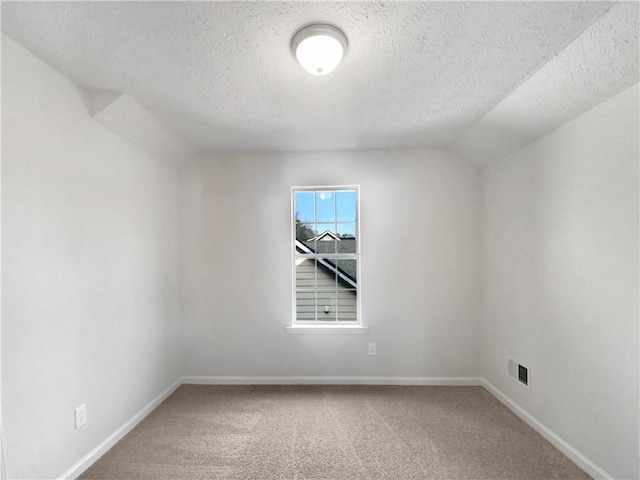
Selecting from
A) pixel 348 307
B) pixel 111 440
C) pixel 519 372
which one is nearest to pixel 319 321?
pixel 348 307

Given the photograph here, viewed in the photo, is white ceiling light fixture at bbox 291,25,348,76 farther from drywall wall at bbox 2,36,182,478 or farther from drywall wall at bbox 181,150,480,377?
drywall wall at bbox 181,150,480,377

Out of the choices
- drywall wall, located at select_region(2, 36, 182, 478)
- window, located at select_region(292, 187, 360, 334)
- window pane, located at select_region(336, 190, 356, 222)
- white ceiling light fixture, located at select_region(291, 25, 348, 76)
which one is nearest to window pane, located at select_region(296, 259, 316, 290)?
window, located at select_region(292, 187, 360, 334)

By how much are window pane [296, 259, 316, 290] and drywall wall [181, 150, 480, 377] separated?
136 millimetres

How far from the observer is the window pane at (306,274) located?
11.3ft

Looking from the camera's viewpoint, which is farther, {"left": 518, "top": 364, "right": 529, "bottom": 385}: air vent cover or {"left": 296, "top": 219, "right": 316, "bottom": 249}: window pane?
{"left": 296, "top": 219, "right": 316, "bottom": 249}: window pane

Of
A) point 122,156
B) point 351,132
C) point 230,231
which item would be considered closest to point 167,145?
point 122,156

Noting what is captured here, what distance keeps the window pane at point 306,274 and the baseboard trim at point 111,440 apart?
1.63 m

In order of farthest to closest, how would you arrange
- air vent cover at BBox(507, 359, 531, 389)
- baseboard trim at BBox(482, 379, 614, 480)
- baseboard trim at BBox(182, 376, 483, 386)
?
1. baseboard trim at BBox(182, 376, 483, 386)
2. air vent cover at BBox(507, 359, 531, 389)
3. baseboard trim at BBox(482, 379, 614, 480)

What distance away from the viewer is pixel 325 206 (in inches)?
136

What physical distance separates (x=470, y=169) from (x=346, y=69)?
202 cm

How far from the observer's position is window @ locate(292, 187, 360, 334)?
342cm

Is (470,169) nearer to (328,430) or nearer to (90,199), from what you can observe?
(328,430)

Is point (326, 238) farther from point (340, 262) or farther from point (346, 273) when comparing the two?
point (346, 273)

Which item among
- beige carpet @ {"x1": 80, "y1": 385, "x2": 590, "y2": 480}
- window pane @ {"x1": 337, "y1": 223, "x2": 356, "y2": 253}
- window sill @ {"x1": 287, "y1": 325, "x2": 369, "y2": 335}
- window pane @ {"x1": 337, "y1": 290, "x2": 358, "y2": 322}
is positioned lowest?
beige carpet @ {"x1": 80, "y1": 385, "x2": 590, "y2": 480}
